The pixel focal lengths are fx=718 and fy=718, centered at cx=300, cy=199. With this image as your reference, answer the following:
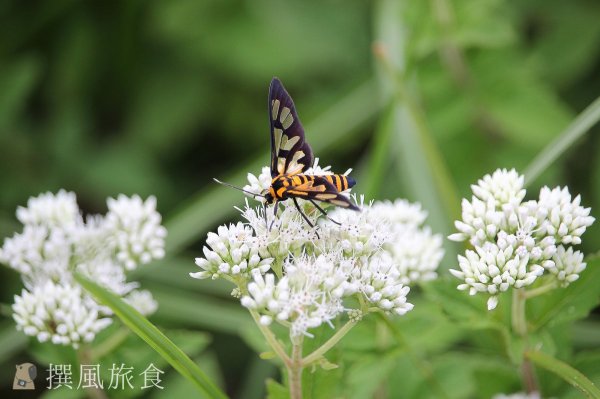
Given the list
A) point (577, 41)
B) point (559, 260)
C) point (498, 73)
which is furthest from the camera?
point (577, 41)

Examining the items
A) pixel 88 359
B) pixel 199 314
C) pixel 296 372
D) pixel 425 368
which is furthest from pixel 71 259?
→ pixel 425 368

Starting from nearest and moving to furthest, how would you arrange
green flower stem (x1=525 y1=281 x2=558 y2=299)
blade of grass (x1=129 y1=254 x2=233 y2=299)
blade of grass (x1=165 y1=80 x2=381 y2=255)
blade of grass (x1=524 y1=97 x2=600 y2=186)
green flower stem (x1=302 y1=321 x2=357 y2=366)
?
green flower stem (x1=302 y1=321 x2=357 y2=366) < green flower stem (x1=525 y1=281 x2=558 y2=299) < blade of grass (x1=524 y1=97 x2=600 y2=186) < blade of grass (x1=165 y1=80 x2=381 y2=255) < blade of grass (x1=129 y1=254 x2=233 y2=299)

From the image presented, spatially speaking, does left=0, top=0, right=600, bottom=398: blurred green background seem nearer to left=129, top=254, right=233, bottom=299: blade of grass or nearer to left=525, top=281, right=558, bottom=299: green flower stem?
left=129, top=254, right=233, bottom=299: blade of grass

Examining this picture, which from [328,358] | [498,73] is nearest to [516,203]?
[328,358]

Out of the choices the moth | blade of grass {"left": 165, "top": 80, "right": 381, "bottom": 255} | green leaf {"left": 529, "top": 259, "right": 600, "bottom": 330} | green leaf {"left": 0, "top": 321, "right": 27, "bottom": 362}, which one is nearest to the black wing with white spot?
the moth

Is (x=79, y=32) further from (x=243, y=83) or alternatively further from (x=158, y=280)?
(x=158, y=280)

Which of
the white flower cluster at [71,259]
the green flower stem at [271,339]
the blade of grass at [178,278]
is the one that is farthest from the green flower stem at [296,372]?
the blade of grass at [178,278]
